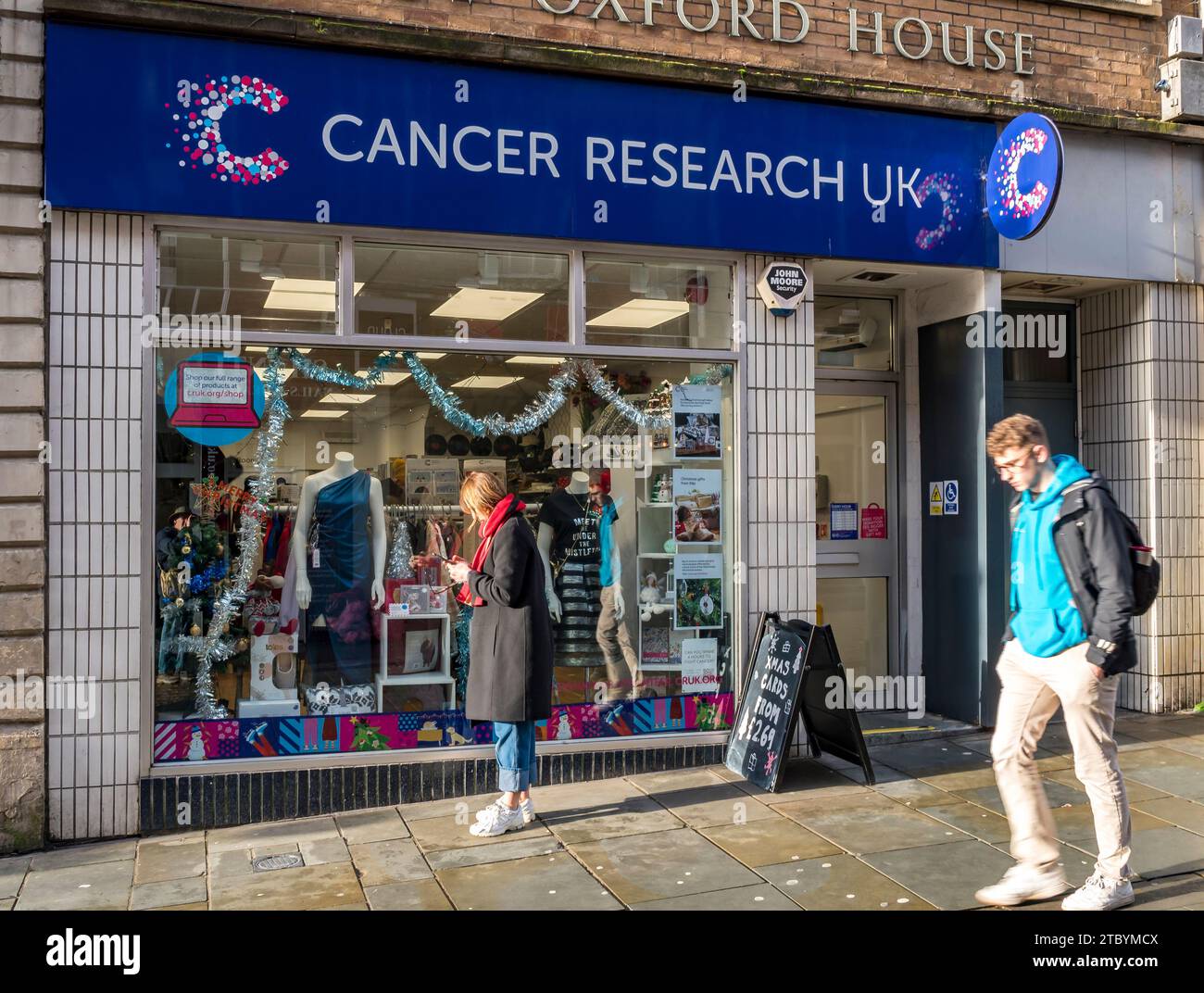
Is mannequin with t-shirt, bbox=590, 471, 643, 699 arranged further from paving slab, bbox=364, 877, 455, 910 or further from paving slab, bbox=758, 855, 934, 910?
paving slab, bbox=364, 877, 455, 910

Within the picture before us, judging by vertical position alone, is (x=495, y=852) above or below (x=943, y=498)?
below

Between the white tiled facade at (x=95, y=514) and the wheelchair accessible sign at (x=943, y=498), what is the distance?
17.7 ft

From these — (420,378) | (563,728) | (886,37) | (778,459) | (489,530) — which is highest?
(886,37)

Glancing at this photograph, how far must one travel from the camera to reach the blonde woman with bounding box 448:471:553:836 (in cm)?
564

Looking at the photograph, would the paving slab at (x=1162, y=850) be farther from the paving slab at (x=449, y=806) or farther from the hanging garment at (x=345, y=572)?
the hanging garment at (x=345, y=572)

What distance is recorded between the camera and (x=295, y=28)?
604 cm

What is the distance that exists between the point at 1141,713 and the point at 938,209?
4017 millimetres

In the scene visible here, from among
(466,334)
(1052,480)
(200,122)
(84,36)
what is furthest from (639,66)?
(1052,480)

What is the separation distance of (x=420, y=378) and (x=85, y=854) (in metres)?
3.09

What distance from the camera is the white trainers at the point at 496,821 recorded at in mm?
5711

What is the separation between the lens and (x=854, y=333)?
27.4 ft

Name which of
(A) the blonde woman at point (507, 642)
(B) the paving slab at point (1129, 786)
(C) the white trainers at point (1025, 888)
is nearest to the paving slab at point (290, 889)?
(A) the blonde woman at point (507, 642)

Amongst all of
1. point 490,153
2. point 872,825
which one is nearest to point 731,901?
point 872,825

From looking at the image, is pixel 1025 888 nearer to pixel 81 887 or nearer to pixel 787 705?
pixel 787 705
